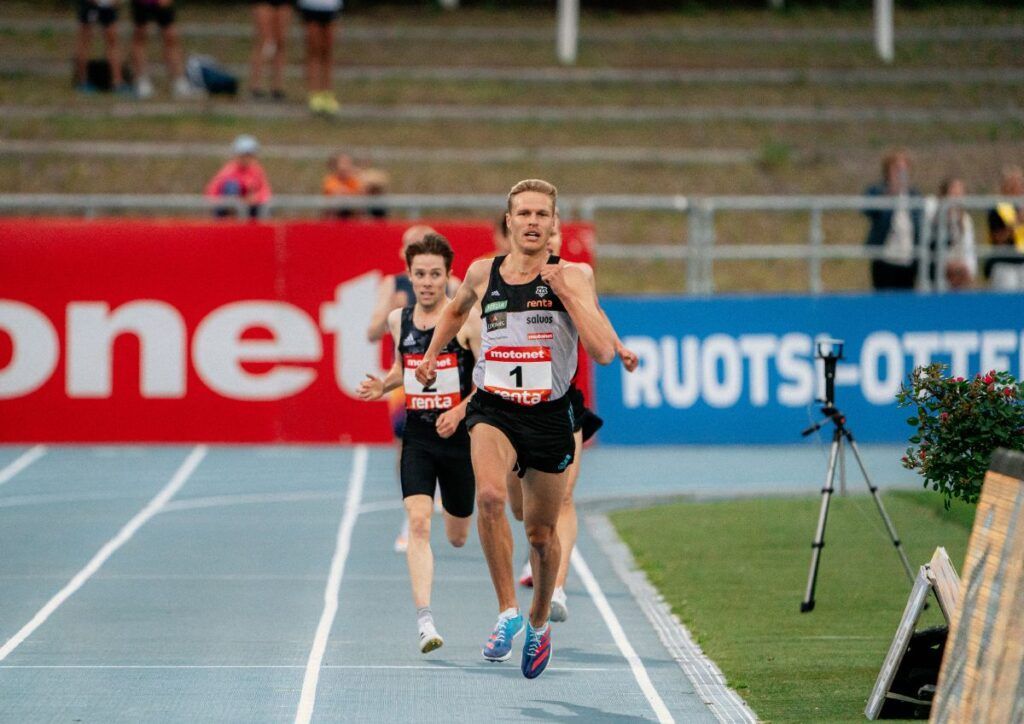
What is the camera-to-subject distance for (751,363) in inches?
789

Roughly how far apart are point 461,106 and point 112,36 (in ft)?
20.7

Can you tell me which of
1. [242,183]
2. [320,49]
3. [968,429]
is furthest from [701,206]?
[968,429]

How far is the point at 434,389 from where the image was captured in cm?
1018

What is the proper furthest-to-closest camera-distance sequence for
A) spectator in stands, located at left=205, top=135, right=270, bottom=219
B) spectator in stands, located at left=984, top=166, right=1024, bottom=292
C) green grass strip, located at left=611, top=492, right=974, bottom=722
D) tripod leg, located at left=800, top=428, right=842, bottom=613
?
spectator in stands, located at left=205, top=135, right=270, bottom=219
spectator in stands, located at left=984, top=166, right=1024, bottom=292
tripod leg, located at left=800, top=428, right=842, bottom=613
green grass strip, located at left=611, top=492, right=974, bottom=722

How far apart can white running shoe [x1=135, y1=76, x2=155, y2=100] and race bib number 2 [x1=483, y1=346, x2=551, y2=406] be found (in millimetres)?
21419

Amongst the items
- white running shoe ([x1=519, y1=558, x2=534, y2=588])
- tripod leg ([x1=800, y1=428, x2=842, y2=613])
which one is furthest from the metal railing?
tripod leg ([x1=800, y1=428, x2=842, y2=613])

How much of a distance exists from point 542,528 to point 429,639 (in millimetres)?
854

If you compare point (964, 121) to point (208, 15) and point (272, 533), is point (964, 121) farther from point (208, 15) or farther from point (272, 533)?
point (272, 533)

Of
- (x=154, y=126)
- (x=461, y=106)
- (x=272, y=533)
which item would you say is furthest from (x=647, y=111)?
(x=272, y=533)

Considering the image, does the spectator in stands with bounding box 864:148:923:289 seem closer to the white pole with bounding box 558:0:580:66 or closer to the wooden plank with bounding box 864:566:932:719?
the wooden plank with bounding box 864:566:932:719

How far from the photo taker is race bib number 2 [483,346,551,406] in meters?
8.43

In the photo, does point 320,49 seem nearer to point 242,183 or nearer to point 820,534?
point 242,183

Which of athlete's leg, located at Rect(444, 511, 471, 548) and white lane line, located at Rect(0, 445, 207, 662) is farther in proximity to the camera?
athlete's leg, located at Rect(444, 511, 471, 548)

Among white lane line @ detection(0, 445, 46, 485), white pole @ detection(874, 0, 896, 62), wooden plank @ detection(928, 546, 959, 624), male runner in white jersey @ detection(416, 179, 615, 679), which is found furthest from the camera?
white pole @ detection(874, 0, 896, 62)
